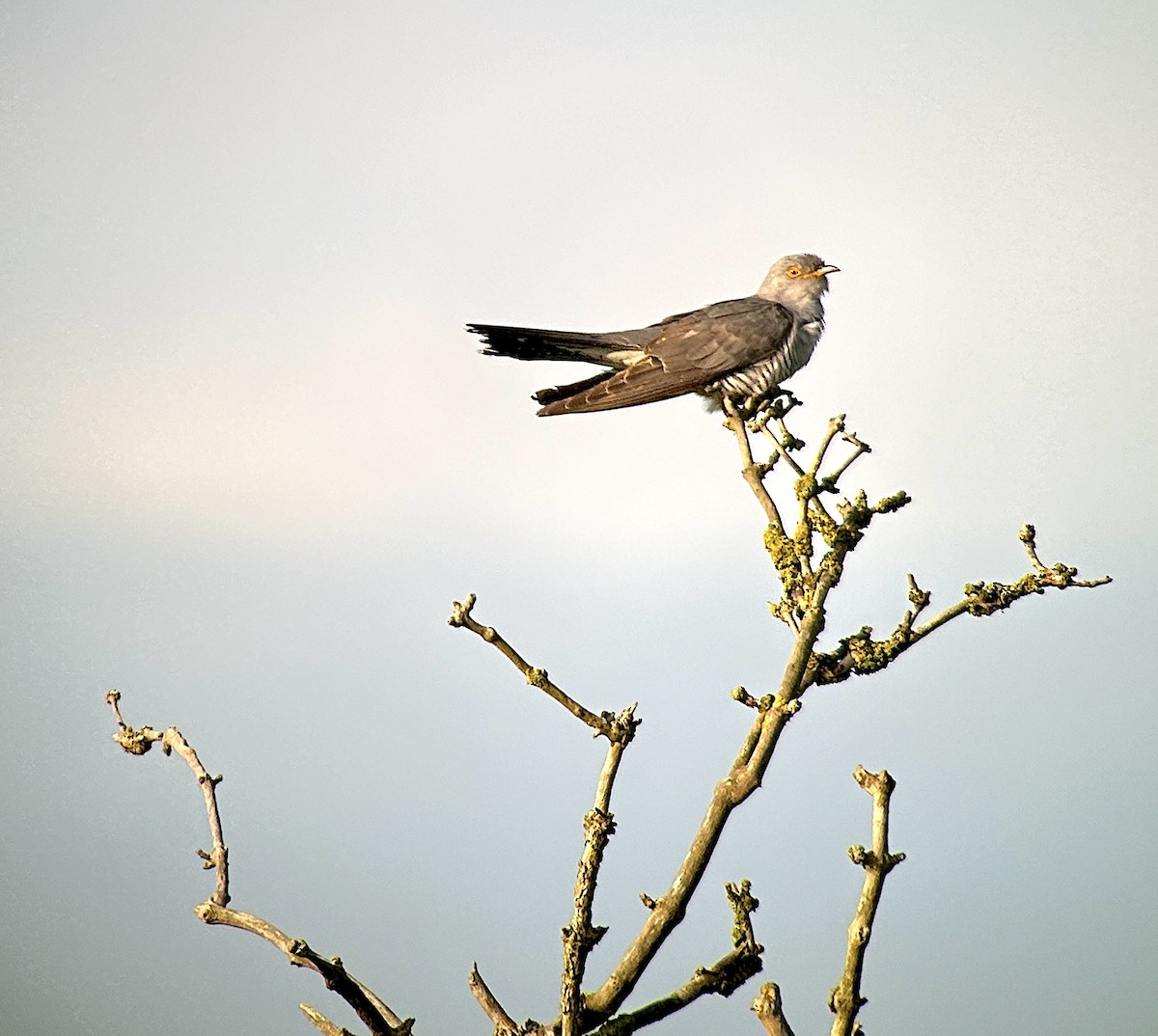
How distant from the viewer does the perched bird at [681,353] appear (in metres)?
3.49

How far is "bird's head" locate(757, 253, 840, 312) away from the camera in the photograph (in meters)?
4.34

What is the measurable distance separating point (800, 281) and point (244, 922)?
10.7ft

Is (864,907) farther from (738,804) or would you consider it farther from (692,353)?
(692,353)

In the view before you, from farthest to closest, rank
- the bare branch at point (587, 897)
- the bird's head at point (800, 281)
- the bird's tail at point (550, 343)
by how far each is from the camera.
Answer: the bird's head at point (800, 281) < the bird's tail at point (550, 343) < the bare branch at point (587, 897)

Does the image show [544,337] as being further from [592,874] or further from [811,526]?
[592,874]

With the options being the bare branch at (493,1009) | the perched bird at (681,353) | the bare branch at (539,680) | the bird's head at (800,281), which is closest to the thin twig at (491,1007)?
the bare branch at (493,1009)

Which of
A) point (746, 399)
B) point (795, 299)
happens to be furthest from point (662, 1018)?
point (795, 299)

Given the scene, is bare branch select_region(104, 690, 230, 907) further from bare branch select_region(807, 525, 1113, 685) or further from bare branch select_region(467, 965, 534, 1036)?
bare branch select_region(807, 525, 1113, 685)

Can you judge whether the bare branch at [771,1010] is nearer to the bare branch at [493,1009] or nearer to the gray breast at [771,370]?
the bare branch at [493,1009]

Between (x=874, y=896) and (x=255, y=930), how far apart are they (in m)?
0.92

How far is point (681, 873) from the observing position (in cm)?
164

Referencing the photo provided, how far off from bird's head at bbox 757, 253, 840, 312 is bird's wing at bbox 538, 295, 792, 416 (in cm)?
Answer: 30

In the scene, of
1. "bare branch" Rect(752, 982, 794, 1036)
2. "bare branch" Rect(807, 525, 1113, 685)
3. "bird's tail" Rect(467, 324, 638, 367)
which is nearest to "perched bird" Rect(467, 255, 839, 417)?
"bird's tail" Rect(467, 324, 638, 367)

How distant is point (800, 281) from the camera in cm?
438
